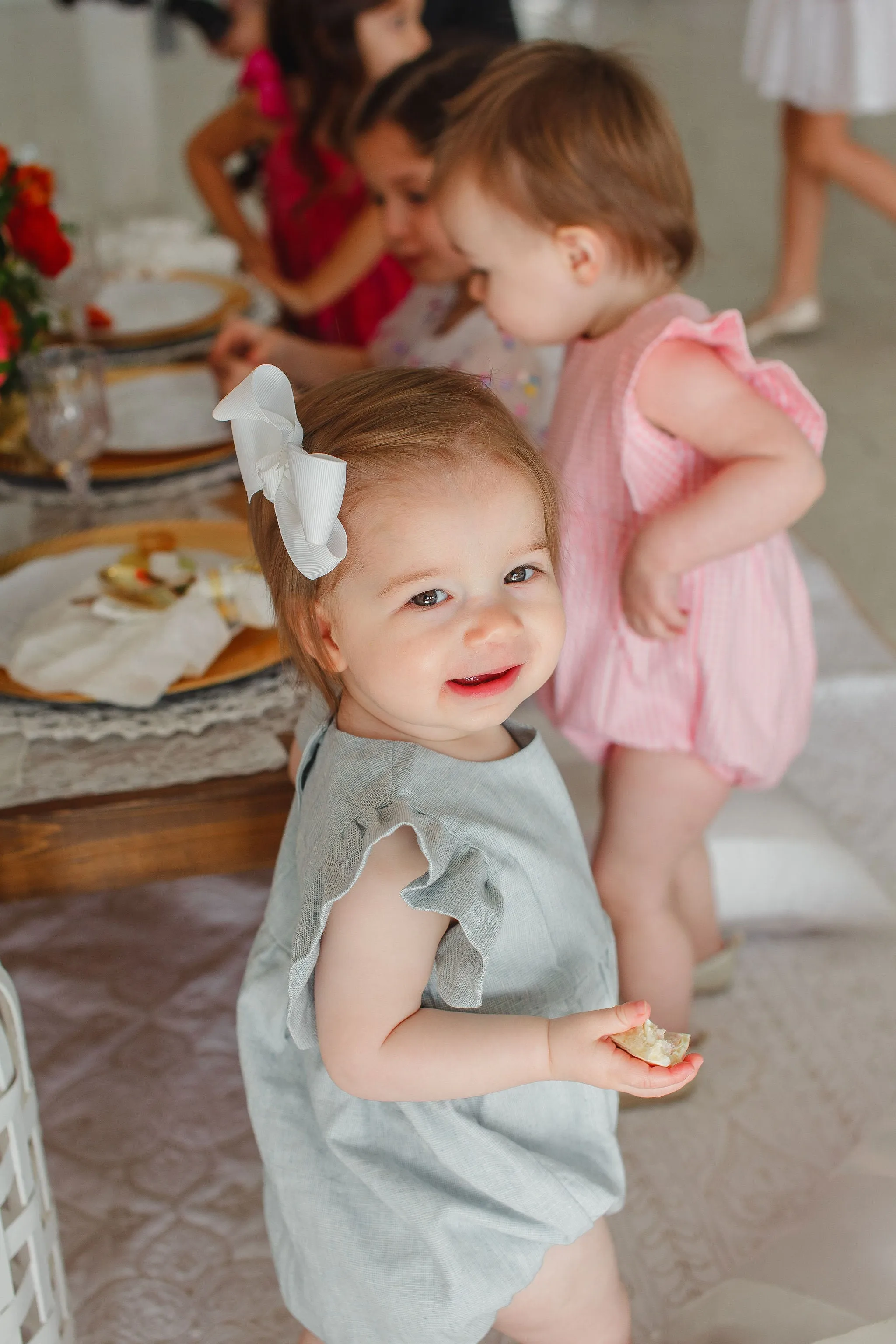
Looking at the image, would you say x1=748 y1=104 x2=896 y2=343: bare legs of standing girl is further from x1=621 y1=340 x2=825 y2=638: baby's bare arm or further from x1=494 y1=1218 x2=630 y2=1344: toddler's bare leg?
x1=494 y1=1218 x2=630 y2=1344: toddler's bare leg

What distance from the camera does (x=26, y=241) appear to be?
5.45 ft

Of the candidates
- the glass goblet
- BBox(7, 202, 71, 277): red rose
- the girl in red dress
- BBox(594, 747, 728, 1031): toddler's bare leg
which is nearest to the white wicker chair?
BBox(594, 747, 728, 1031): toddler's bare leg

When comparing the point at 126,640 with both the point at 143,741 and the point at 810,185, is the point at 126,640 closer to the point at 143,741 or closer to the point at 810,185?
the point at 143,741

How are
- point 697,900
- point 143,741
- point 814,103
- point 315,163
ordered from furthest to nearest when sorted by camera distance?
point 814,103 < point 315,163 < point 697,900 < point 143,741

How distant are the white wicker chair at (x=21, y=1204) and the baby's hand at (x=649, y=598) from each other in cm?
63

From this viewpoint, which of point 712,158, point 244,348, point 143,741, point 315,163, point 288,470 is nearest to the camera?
point 288,470

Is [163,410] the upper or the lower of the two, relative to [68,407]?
lower

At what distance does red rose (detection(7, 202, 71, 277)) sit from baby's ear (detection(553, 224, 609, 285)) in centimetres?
73

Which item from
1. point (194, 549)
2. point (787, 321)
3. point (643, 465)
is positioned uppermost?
point (643, 465)

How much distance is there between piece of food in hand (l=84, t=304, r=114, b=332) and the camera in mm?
2107

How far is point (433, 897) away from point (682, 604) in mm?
548

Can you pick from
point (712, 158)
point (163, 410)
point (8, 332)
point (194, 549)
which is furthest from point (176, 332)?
point (712, 158)

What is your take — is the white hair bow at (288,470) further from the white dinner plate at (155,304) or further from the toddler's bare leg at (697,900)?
the white dinner plate at (155,304)

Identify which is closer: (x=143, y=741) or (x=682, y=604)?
(x=143, y=741)
